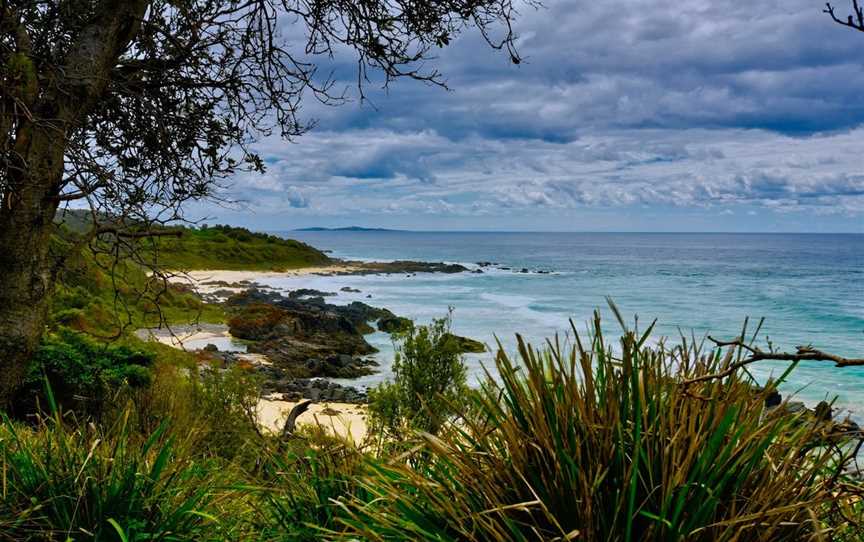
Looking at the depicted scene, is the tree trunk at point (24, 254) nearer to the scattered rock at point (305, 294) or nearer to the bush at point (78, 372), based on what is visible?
the bush at point (78, 372)

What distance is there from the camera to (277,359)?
2967cm

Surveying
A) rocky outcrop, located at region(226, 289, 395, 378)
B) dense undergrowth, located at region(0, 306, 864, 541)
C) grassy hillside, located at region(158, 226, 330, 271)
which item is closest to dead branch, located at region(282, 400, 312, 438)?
dense undergrowth, located at region(0, 306, 864, 541)

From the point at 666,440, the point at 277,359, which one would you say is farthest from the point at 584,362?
the point at 277,359

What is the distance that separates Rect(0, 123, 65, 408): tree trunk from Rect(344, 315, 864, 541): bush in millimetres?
3110

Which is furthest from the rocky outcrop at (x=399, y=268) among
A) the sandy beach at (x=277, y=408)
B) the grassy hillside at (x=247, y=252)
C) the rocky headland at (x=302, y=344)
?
the sandy beach at (x=277, y=408)

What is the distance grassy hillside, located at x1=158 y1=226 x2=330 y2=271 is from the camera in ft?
256

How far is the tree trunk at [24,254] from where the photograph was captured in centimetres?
432

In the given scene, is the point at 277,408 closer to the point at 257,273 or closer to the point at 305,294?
the point at 305,294

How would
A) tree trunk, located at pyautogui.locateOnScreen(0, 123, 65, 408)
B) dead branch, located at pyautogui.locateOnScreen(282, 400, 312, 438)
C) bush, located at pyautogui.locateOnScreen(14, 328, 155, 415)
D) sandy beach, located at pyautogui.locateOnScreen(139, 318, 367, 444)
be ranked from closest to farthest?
dead branch, located at pyautogui.locateOnScreen(282, 400, 312, 438) < tree trunk, located at pyautogui.locateOnScreen(0, 123, 65, 408) < bush, located at pyautogui.locateOnScreen(14, 328, 155, 415) < sandy beach, located at pyautogui.locateOnScreen(139, 318, 367, 444)

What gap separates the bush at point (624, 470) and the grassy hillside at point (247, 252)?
72329 mm

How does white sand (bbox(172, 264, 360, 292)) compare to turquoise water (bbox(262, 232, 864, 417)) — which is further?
white sand (bbox(172, 264, 360, 292))

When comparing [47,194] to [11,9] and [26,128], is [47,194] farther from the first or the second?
[11,9]

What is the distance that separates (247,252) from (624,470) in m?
87.6

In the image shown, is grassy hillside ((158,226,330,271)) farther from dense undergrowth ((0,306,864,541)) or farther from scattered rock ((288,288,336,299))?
dense undergrowth ((0,306,864,541))
